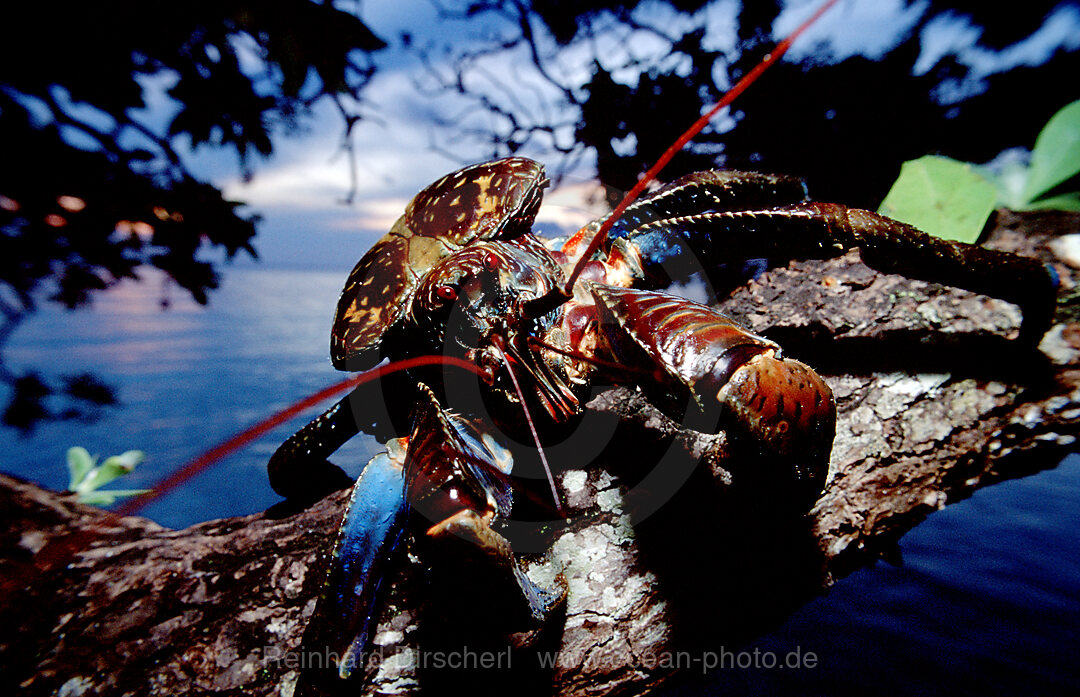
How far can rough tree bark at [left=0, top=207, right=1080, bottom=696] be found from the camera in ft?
2.68

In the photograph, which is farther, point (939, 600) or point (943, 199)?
point (943, 199)

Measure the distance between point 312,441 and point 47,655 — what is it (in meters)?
0.68

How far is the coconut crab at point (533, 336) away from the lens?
0.62 metres

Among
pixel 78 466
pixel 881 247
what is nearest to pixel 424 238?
pixel 881 247

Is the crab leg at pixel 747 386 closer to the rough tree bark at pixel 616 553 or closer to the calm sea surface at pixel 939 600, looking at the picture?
the rough tree bark at pixel 616 553

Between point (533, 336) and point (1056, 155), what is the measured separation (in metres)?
2.18

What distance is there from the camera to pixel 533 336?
2.94 feet

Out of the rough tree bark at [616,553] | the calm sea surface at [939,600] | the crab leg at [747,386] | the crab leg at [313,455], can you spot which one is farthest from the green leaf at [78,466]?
the crab leg at [747,386]

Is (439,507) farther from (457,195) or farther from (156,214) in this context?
(156,214)

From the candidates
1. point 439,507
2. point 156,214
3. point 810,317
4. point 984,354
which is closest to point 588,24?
point 810,317

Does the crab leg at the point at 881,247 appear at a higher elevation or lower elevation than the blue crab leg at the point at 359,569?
higher

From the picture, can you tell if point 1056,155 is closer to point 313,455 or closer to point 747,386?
point 747,386

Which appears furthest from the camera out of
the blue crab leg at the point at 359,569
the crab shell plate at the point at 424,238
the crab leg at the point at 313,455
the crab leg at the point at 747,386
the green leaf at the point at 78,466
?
the green leaf at the point at 78,466

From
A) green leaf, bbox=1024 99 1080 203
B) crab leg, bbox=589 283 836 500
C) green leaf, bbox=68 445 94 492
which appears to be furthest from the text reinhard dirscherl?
green leaf, bbox=68 445 94 492
